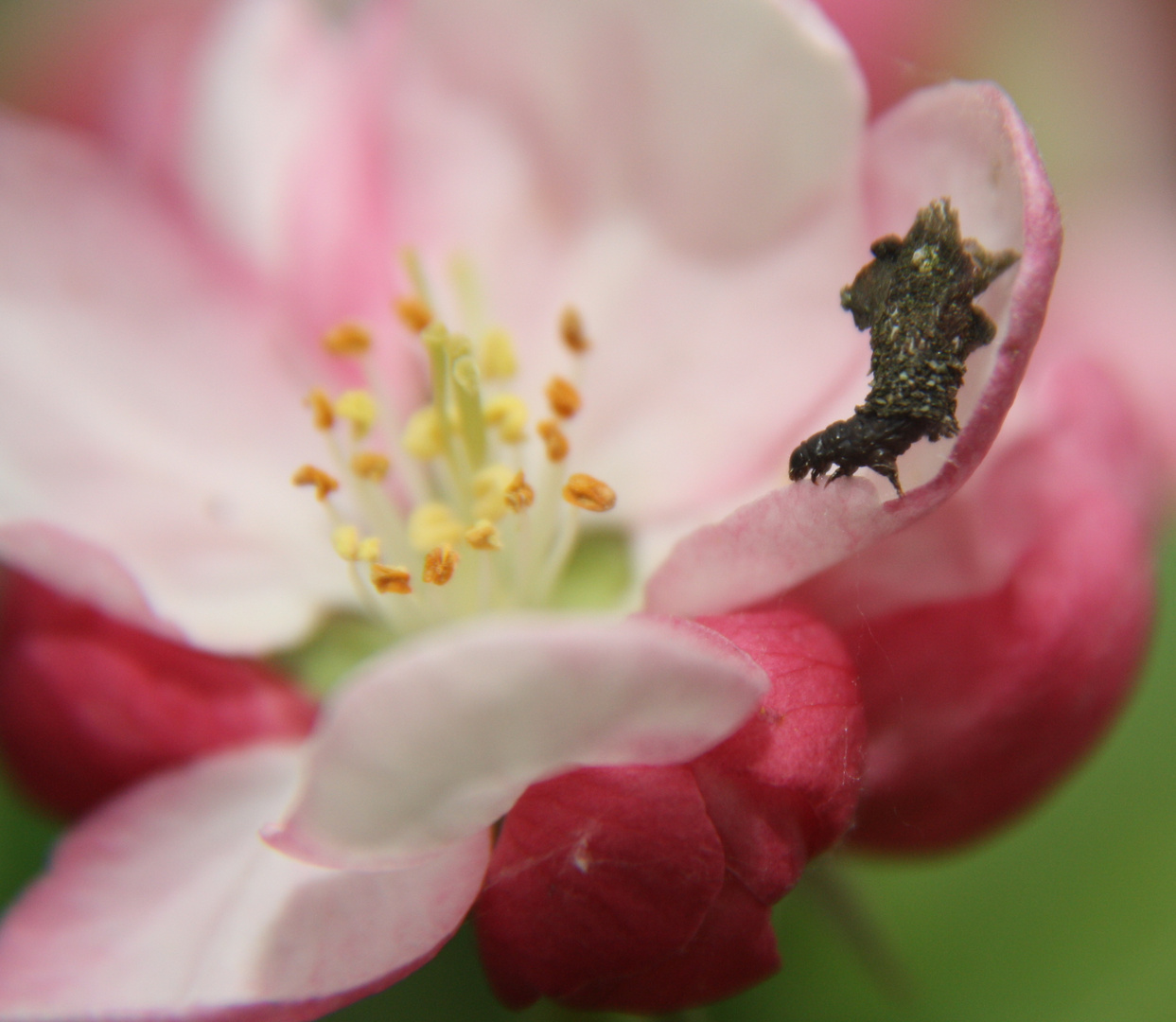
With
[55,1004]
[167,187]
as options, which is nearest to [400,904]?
[55,1004]

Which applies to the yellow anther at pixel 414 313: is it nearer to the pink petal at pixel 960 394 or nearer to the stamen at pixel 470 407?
the stamen at pixel 470 407

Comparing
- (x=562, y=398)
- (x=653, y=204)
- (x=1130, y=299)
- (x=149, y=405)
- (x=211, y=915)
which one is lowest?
(x=211, y=915)

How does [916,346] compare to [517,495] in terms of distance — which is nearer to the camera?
[916,346]

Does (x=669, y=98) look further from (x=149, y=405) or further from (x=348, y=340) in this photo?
(x=149, y=405)

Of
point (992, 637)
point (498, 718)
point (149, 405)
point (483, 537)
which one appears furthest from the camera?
point (149, 405)

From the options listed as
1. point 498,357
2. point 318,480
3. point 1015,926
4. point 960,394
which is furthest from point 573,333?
point 1015,926

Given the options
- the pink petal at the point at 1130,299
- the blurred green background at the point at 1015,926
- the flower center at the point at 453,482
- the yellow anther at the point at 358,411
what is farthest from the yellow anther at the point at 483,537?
the pink petal at the point at 1130,299

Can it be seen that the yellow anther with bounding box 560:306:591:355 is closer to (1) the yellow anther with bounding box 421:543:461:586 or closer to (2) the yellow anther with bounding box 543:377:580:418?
(2) the yellow anther with bounding box 543:377:580:418

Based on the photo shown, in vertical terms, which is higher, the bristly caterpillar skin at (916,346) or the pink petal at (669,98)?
the pink petal at (669,98)
